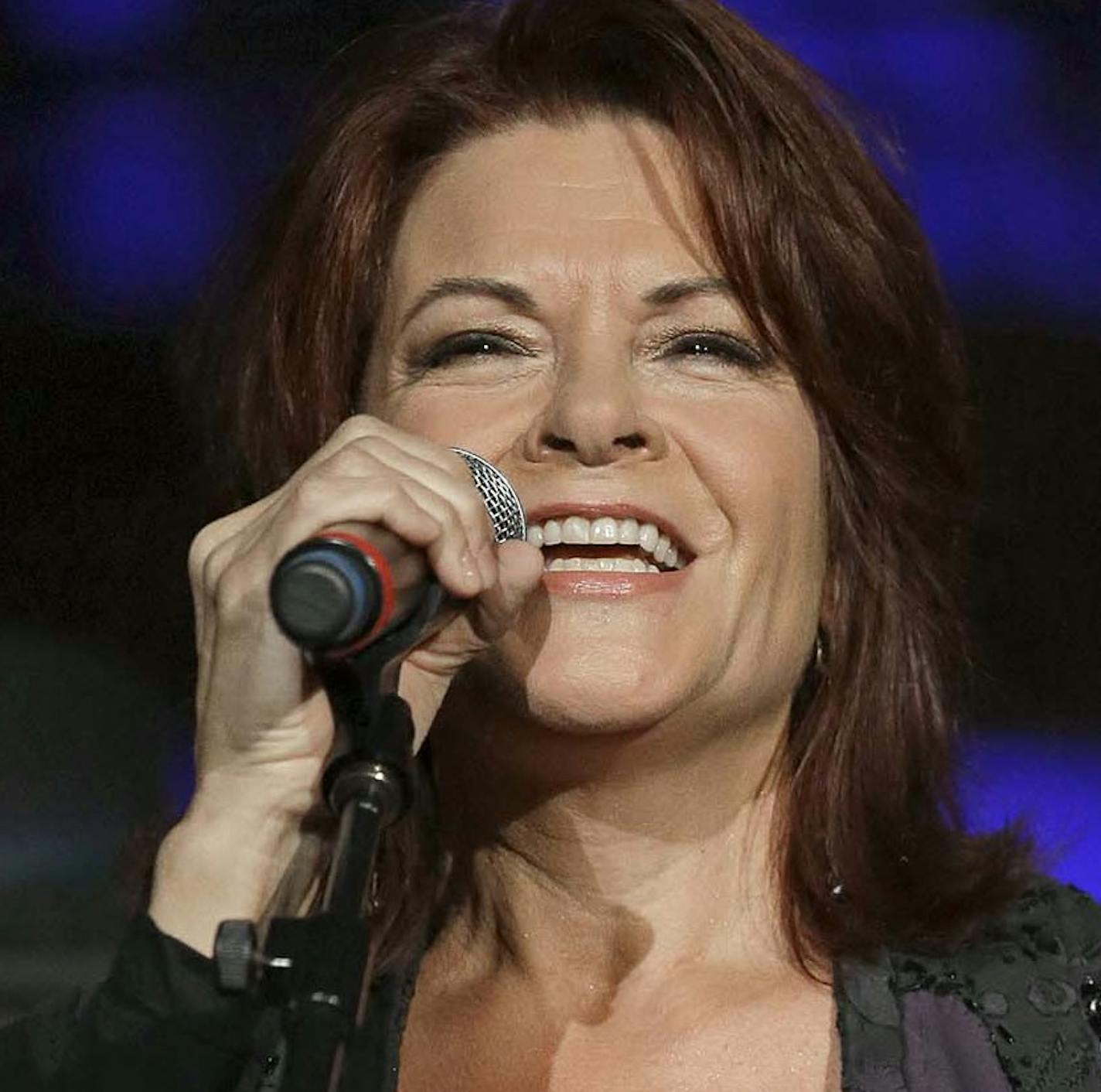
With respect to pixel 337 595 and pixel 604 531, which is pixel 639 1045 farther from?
pixel 337 595

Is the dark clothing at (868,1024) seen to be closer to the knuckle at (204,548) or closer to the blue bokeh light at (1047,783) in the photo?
the knuckle at (204,548)

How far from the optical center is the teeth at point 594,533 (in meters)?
1.72

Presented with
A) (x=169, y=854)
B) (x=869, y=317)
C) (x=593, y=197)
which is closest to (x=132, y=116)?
(x=593, y=197)

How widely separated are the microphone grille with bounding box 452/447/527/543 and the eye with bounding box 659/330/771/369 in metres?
0.34

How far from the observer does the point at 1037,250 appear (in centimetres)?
233

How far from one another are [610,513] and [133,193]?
933 mm

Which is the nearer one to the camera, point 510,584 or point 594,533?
point 510,584

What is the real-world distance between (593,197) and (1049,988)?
767 millimetres

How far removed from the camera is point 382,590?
1122 millimetres

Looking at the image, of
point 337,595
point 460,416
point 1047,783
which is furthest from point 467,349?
point 1047,783

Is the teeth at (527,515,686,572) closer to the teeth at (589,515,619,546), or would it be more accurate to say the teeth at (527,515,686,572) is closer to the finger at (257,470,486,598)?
the teeth at (589,515,619,546)

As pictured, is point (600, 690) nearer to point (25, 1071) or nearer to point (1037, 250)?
point (25, 1071)

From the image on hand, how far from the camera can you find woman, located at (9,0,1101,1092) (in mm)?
1715

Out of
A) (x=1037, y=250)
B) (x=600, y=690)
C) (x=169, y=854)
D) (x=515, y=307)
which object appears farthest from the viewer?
(x=1037, y=250)
